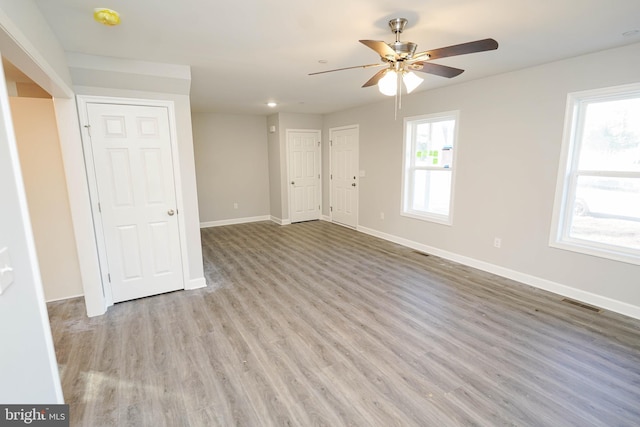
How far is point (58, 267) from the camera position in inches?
127

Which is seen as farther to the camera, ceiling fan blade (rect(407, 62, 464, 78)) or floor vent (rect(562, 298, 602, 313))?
floor vent (rect(562, 298, 602, 313))

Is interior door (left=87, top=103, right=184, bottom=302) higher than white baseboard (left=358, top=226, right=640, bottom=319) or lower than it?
higher

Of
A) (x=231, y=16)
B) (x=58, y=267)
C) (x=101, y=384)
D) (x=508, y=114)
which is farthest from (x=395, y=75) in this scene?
(x=58, y=267)

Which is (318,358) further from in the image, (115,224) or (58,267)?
(58,267)

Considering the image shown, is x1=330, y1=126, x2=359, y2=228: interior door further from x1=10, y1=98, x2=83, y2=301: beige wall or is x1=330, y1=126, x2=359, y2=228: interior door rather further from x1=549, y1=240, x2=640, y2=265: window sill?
x1=10, y1=98, x2=83, y2=301: beige wall

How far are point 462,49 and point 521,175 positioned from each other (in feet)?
7.26

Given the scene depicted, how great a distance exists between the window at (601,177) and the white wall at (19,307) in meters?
4.25

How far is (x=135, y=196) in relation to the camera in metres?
3.18

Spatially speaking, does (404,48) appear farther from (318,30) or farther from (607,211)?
(607,211)

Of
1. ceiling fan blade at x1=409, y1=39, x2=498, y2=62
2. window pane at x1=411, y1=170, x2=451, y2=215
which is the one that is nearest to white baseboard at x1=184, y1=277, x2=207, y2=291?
ceiling fan blade at x1=409, y1=39, x2=498, y2=62

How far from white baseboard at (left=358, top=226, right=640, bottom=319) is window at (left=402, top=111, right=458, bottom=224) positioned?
492mm

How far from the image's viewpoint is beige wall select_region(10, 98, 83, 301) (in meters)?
2.96

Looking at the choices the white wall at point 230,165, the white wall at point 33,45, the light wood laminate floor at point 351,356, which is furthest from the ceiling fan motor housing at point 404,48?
the white wall at point 230,165

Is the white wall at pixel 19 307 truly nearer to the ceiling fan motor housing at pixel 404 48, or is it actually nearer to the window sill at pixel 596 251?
the ceiling fan motor housing at pixel 404 48
